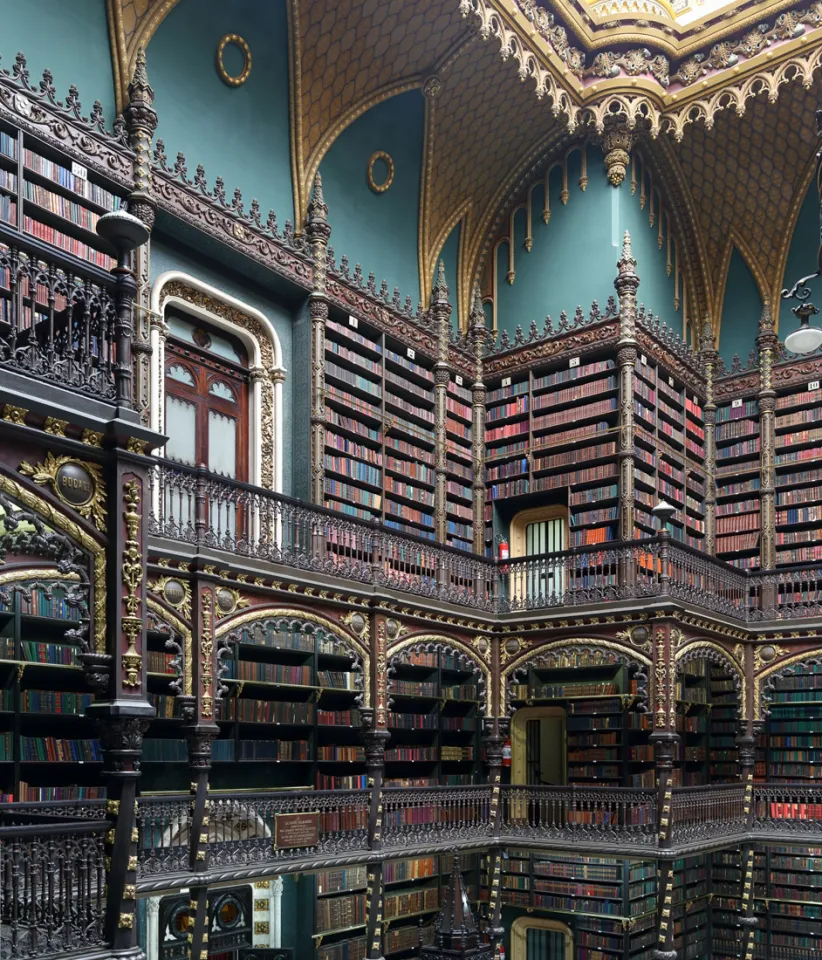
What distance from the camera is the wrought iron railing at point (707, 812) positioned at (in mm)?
9336

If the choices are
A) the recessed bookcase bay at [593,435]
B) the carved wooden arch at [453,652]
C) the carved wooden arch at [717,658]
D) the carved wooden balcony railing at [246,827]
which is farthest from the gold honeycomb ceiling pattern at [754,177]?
the carved wooden balcony railing at [246,827]

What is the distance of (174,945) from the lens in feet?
26.6

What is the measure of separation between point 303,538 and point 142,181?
119 inches

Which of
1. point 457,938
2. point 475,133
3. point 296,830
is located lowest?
point 296,830

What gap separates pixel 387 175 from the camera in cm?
1084

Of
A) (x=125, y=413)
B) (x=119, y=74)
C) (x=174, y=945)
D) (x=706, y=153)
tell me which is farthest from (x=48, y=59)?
(x=706, y=153)

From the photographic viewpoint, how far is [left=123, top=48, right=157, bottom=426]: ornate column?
771cm

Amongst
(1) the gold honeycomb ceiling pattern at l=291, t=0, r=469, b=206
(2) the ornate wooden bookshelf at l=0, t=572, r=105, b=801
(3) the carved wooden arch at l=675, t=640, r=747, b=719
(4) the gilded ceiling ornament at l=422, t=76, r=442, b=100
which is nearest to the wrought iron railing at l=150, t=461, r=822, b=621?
(3) the carved wooden arch at l=675, t=640, r=747, b=719

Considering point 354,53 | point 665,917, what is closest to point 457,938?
point 665,917

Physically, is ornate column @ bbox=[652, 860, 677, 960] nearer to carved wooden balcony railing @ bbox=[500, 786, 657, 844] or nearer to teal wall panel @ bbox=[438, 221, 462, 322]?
carved wooden balcony railing @ bbox=[500, 786, 657, 844]

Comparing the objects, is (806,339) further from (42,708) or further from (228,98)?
(228,98)

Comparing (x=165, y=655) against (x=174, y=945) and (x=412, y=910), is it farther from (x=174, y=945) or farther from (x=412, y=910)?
(x=412, y=910)

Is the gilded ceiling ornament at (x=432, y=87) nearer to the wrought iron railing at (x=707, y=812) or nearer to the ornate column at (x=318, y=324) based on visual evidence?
the ornate column at (x=318, y=324)

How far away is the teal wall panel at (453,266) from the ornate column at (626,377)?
185 centimetres
